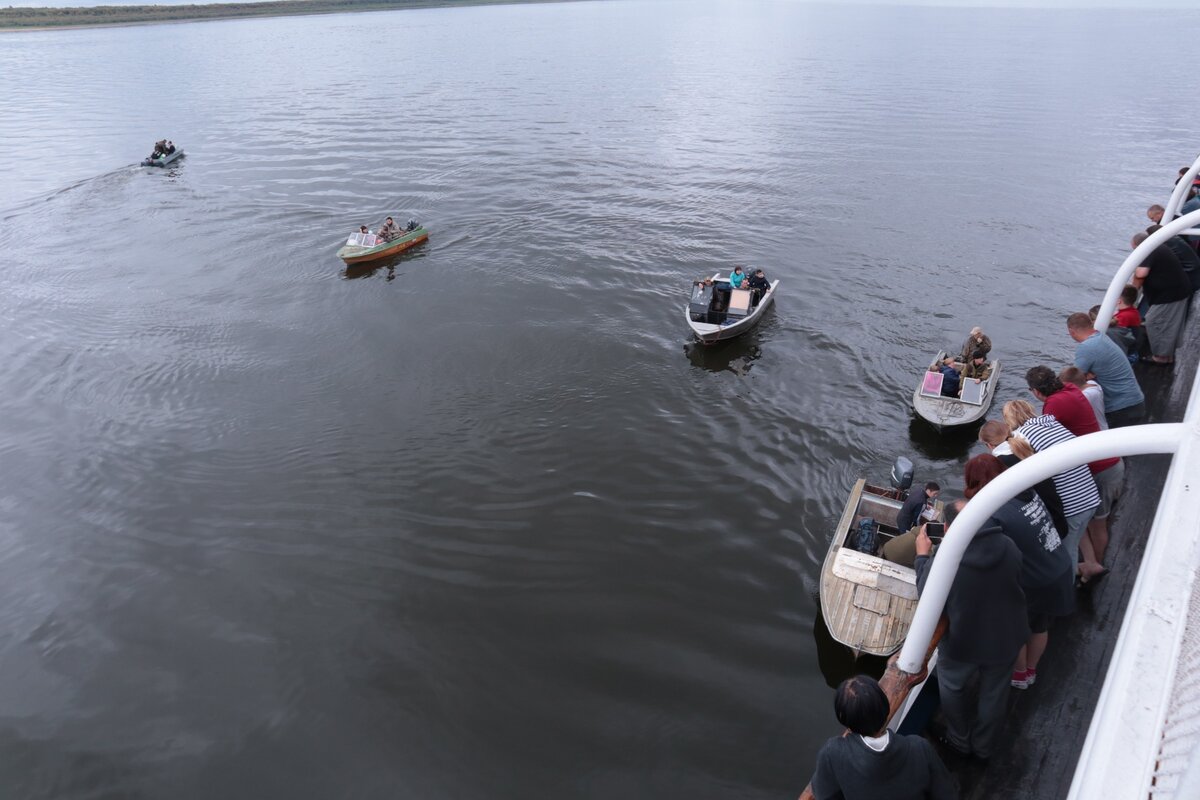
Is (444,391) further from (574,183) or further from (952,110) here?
(952,110)

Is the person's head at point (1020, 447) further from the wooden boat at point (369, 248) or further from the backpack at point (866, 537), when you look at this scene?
the wooden boat at point (369, 248)

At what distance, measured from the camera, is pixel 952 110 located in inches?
2371

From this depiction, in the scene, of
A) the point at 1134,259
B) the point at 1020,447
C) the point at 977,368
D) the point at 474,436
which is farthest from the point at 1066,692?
the point at 474,436

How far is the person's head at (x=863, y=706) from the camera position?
4.84m

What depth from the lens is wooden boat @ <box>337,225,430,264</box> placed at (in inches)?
1181

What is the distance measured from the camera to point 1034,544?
21.7 feet

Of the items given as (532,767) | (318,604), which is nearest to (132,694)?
(318,604)

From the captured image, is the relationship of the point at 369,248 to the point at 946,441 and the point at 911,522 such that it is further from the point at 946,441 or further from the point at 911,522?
the point at 911,522

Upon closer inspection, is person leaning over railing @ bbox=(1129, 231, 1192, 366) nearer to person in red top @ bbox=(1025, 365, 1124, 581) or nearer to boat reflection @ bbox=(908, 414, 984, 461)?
boat reflection @ bbox=(908, 414, 984, 461)

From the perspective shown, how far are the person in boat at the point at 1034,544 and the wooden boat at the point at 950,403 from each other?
11.2m

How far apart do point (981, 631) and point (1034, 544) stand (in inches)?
41.3

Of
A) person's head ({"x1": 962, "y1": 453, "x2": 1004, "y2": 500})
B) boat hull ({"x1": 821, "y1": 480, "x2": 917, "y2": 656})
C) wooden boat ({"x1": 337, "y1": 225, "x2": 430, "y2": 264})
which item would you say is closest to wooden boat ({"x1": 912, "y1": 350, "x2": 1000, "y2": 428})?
boat hull ({"x1": 821, "y1": 480, "x2": 917, "y2": 656})

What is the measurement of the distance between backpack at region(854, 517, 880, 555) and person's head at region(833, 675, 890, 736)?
24.5 ft

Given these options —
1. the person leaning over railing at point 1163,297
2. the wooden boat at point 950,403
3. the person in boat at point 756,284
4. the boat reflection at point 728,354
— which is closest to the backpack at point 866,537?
the wooden boat at point 950,403
